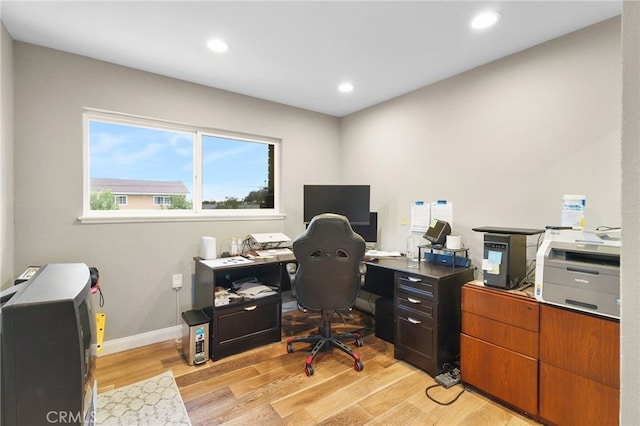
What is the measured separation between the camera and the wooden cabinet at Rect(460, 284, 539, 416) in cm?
185

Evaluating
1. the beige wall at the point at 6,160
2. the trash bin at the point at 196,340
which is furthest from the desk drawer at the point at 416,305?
the beige wall at the point at 6,160

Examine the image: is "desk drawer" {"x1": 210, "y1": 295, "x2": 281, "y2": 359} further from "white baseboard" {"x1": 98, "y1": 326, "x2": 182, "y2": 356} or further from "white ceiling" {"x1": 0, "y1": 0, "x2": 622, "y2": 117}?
"white ceiling" {"x1": 0, "y1": 0, "x2": 622, "y2": 117}

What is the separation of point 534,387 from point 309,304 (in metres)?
1.55

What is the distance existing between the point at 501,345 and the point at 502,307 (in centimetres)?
25

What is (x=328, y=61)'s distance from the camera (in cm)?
258

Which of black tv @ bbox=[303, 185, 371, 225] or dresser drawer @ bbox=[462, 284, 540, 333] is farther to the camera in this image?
black tv @ bbox=[303, 185, 371, 225]

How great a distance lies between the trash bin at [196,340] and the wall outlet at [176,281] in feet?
1.64

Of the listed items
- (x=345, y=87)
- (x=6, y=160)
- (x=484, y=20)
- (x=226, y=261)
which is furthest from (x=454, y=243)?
(x=6, y=160)

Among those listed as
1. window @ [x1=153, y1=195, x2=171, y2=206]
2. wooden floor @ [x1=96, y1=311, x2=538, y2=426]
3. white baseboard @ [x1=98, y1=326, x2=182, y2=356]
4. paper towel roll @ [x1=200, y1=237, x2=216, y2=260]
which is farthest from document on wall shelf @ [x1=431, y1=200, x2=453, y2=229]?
white baseboard @ [x1=98, y1=326, x2=182, y2=356]

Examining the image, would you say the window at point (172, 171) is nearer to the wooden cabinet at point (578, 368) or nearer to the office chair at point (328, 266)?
the office chair at point (328, 266)

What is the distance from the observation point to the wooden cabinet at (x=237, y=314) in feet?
8.36

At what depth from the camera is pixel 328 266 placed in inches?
95.0

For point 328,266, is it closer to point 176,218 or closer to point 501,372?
point 501,372

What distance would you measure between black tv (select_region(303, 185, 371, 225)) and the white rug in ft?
6.29
